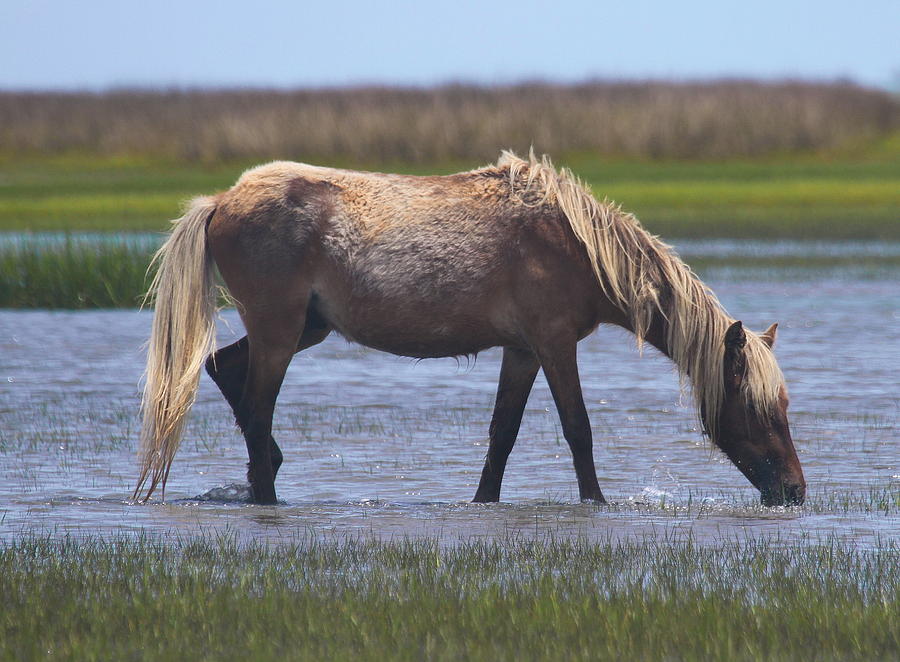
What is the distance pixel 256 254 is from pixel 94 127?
4128cm

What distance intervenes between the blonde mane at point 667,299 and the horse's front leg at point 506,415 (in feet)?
2.06

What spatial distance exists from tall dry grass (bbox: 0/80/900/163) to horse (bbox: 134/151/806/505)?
1267 inches

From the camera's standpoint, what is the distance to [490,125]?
4238 cm

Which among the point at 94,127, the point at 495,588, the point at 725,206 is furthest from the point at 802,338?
the point at 94,127

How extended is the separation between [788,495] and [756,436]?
33cm

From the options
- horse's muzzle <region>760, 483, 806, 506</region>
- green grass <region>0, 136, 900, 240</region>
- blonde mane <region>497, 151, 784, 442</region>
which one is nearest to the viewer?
horse's muzzle <region>760, 483, 806, 506</region>

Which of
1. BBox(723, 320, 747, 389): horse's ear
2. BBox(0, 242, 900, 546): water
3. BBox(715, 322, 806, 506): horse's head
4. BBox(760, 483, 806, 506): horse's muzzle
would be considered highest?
BBox(723, 320, 747, 389): horse's ear

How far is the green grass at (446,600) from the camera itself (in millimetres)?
5035

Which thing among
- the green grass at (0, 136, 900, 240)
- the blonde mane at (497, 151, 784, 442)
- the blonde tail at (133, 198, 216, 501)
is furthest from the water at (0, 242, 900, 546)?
the green grass at (0, 136, 900, 240)

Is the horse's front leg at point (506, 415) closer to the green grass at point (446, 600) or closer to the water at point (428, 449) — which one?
the water at point (428, 449)

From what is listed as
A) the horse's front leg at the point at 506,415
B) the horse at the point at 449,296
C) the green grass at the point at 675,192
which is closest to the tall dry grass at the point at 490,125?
the green grass at the point at 675,192

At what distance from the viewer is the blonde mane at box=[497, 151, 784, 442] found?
7.81 metres

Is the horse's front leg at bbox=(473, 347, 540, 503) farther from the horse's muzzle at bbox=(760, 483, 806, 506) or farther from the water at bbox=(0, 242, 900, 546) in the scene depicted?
the horse's muzzle at bbox=(760, 483, 806, 506)

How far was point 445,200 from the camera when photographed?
8.05 metres
